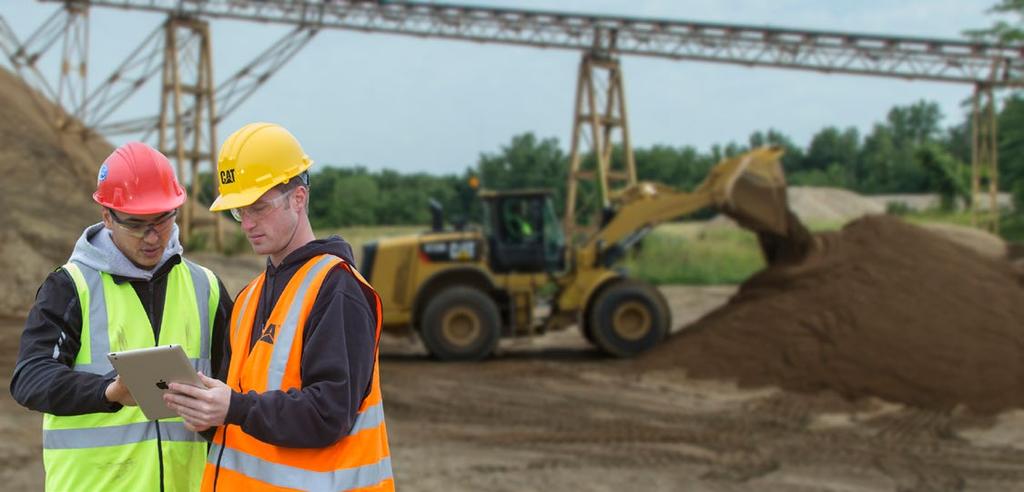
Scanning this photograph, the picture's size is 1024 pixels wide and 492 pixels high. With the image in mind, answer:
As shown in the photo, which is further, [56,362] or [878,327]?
[878,327]

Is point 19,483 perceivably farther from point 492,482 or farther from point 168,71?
point 168,71

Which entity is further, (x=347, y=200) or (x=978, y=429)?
(x=347, y=200)

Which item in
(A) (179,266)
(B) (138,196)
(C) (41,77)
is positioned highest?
(C) (41,77)

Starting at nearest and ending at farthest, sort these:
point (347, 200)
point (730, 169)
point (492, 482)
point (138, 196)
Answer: point (138, 196)
point (492, 482)
point (730, 169)
point (347, 200)

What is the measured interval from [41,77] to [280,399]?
21.7 m

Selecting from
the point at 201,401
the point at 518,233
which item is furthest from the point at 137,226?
the point at 518,233

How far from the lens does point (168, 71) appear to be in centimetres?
2116

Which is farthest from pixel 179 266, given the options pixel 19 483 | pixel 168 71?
pixel 168 71

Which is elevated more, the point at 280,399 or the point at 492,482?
the point at 280,399

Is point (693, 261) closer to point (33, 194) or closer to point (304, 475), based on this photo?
point (33, 194)

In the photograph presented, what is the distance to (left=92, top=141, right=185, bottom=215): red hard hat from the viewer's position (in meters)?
2.60

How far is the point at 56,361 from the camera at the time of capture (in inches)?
96.9

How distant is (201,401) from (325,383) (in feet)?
0.95

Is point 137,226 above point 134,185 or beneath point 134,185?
beneath
